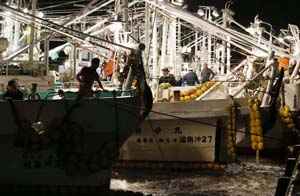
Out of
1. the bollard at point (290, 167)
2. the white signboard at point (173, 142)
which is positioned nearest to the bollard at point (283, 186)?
the bollard at point (290, 167)

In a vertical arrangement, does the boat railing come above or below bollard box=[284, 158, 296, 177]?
above

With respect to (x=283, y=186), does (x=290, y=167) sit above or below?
above

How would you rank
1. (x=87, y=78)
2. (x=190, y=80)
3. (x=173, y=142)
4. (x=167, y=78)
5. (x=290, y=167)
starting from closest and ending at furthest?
(x=290, y=167) < (x=87, y=78) < (x=173, y=142) < (x=167, y=78) < (x=190, y=80)

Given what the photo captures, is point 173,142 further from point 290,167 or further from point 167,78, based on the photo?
point 290,167

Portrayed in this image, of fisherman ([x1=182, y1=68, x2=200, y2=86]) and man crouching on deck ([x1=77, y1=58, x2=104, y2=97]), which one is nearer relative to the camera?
man crouching on deck ([x1=77, y1=58, x2=104, y2=97])

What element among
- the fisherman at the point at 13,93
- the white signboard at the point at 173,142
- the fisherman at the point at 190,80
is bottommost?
the white signboard at the point at 173,142

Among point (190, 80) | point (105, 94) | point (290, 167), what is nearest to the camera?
point (290, 167)

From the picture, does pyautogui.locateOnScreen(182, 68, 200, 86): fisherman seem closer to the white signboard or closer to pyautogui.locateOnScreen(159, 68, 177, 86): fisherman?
pyautogui.locateOnScreen(159, 68, 177, 86): fisherman

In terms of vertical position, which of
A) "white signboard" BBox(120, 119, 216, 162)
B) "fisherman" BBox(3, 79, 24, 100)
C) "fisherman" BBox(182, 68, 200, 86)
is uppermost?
"fisherman" BBox(182, 68, 200, 86)

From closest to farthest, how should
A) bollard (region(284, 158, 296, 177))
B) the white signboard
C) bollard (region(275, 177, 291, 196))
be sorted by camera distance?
bollard (region(275, 177, 291, 196)) → bollard (region(284, 158, 296, 177)) → the white signboard

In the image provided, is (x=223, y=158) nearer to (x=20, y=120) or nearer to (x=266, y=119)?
(x=266, y=119)

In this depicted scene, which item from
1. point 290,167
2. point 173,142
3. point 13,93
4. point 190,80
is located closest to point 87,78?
point 13,93

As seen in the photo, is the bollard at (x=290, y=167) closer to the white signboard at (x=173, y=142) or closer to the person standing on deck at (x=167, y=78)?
the white signboard at (x=173, y=142)

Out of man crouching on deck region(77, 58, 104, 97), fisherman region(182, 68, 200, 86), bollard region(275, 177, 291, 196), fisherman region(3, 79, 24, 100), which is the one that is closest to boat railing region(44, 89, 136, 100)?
man crouching on deck region(77, 58, 104, 97)
